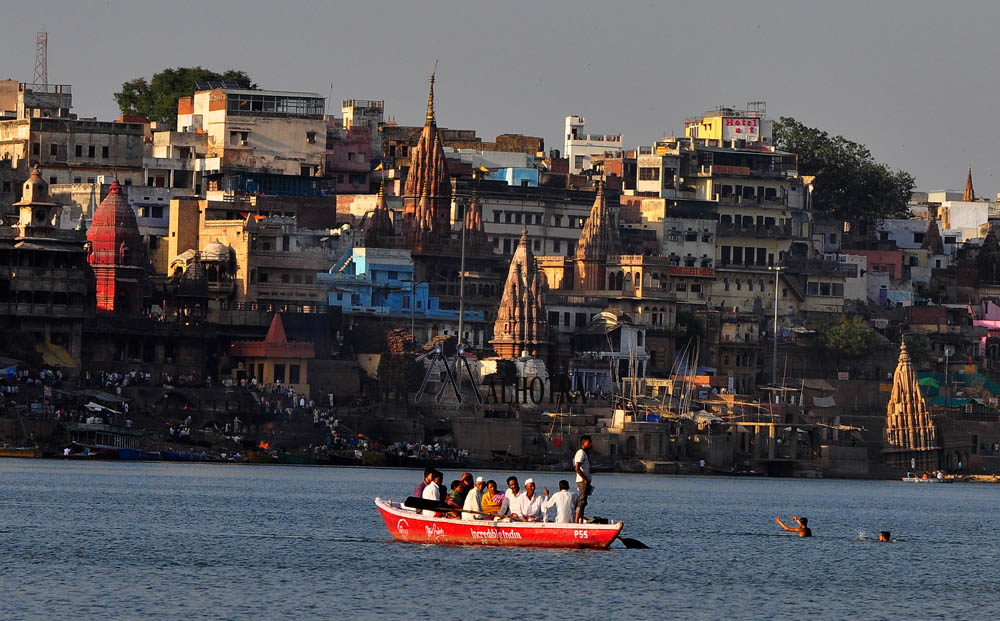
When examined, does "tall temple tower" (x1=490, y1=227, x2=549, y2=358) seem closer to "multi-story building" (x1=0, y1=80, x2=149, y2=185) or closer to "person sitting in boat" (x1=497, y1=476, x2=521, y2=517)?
"multi-story building" (x1=0, y1=80, x2=149, y2=185)

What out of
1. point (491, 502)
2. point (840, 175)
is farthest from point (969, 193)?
point (491, 502)

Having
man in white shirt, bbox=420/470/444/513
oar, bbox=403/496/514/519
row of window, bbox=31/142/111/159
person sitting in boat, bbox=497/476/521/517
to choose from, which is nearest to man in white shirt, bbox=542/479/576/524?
person sitting in boat, bbox=497/476/521/517

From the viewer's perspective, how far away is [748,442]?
120812 millimetres

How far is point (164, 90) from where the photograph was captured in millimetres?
151375

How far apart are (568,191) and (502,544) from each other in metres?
84.6

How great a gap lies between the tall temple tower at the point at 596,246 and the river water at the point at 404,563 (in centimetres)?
4275

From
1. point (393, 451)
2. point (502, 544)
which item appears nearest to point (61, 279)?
point (393, 451)

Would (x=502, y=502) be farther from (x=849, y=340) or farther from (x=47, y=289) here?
(x=849, y=340)

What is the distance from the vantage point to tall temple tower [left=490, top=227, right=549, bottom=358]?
396 feet

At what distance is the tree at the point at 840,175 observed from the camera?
152m

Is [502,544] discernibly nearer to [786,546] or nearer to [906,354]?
[786,546]

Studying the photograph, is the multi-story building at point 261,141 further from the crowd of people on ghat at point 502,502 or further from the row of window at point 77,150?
the crowd of people on ghat at point 502,502

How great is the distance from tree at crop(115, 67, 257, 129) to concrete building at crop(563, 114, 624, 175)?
78.9ft

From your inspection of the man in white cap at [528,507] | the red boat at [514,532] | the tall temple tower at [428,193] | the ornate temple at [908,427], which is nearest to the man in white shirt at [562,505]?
the man in white cap at [528,507]
